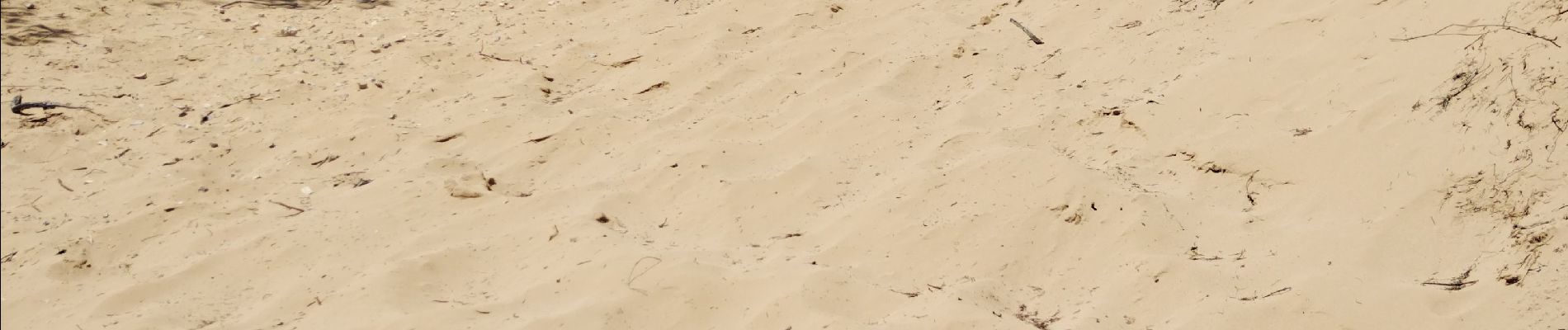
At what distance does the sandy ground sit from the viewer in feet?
9.04

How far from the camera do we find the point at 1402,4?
3.80 meters

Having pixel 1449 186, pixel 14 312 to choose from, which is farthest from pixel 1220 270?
pixel 14 312

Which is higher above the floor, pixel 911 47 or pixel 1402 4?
pixel 1402 4

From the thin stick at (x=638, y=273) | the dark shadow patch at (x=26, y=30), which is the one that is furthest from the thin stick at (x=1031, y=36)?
the dark shadow patch at (x=26, y=30)

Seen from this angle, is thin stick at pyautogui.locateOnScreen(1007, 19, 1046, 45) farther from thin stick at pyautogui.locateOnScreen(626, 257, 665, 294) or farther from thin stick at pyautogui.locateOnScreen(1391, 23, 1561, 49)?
thin stick at pyautogui.locateOnScreen(626, 257, 665, 294)

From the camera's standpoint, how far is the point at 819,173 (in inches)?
134

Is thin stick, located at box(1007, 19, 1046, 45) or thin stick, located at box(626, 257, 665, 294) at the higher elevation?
thin stick, located at box(626, 257, 665, 294)

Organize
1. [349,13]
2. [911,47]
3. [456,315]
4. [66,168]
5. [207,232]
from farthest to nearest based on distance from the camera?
[349,13], [911,47], [66,168], [207,232], [456,315]

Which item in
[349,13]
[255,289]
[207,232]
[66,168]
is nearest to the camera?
[255,289]

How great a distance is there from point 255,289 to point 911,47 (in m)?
2.34

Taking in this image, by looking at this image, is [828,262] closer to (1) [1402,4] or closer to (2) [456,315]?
(2) [456,315]

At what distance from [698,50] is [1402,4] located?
7.74 feet

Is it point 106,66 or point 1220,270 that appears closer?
point 1220,270

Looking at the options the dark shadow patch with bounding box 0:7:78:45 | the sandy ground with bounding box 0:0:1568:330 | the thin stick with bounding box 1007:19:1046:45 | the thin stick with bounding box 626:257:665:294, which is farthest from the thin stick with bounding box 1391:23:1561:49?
the dark shadow patch with bounding box 0:7:78:45
